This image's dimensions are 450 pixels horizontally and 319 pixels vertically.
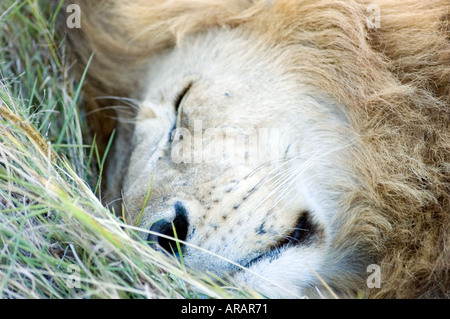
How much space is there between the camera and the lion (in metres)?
1.97

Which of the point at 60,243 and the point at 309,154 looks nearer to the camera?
the point at 60,243

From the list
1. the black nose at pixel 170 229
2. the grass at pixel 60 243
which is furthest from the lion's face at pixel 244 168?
the grass at pixel 60 243

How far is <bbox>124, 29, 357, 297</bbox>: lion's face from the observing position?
6.42 feet

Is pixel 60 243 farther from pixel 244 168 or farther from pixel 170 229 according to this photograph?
pixel 244 168

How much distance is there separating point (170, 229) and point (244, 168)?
0.33 m

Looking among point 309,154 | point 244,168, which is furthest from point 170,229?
point 309,154

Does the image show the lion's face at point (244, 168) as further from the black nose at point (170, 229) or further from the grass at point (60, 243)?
the grass at point (60, 243)

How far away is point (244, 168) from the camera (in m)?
2.07

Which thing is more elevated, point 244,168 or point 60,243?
point 244,168

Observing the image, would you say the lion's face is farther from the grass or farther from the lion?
the grass

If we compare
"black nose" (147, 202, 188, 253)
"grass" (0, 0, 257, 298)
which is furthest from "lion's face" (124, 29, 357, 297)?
"grass" (0, 0, 257, 298)

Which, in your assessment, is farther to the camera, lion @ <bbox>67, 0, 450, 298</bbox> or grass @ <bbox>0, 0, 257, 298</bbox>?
lion @ <bbox>67, 0, 450, 298</bbox>

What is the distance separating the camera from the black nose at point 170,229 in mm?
2002

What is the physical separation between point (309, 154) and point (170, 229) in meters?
0.59
